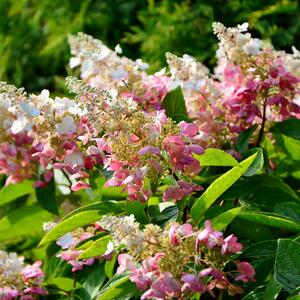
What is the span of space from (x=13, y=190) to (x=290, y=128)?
28.8 inches

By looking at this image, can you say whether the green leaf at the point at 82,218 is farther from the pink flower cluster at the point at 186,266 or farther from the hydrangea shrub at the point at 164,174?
the pink flower cluster at the point at 186,266

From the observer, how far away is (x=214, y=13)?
3473mm

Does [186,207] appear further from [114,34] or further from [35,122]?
[114,34]

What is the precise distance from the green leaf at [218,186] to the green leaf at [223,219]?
0.03 metres

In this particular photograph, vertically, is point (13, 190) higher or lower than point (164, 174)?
lower

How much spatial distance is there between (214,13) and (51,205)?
5.53 ft

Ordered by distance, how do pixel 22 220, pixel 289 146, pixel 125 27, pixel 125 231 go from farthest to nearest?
1. pixel 125 27
2. pixel 22 220
3. pixel 289 146
4. pixel 125 231

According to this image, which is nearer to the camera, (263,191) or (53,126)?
(53,126)

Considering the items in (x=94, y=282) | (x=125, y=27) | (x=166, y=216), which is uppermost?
(x=166, y=216)

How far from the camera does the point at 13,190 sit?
2.11m

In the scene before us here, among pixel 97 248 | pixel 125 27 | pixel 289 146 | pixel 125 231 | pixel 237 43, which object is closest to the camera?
pixel 125 231

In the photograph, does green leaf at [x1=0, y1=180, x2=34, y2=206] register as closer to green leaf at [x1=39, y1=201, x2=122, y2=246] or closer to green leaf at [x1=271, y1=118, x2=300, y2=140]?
green leaf at [x1=39, y1=201, x2=122, y2=246]

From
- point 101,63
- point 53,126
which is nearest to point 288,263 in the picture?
point 53,126

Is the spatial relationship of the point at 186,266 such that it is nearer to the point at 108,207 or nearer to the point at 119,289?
the point at 119,289
